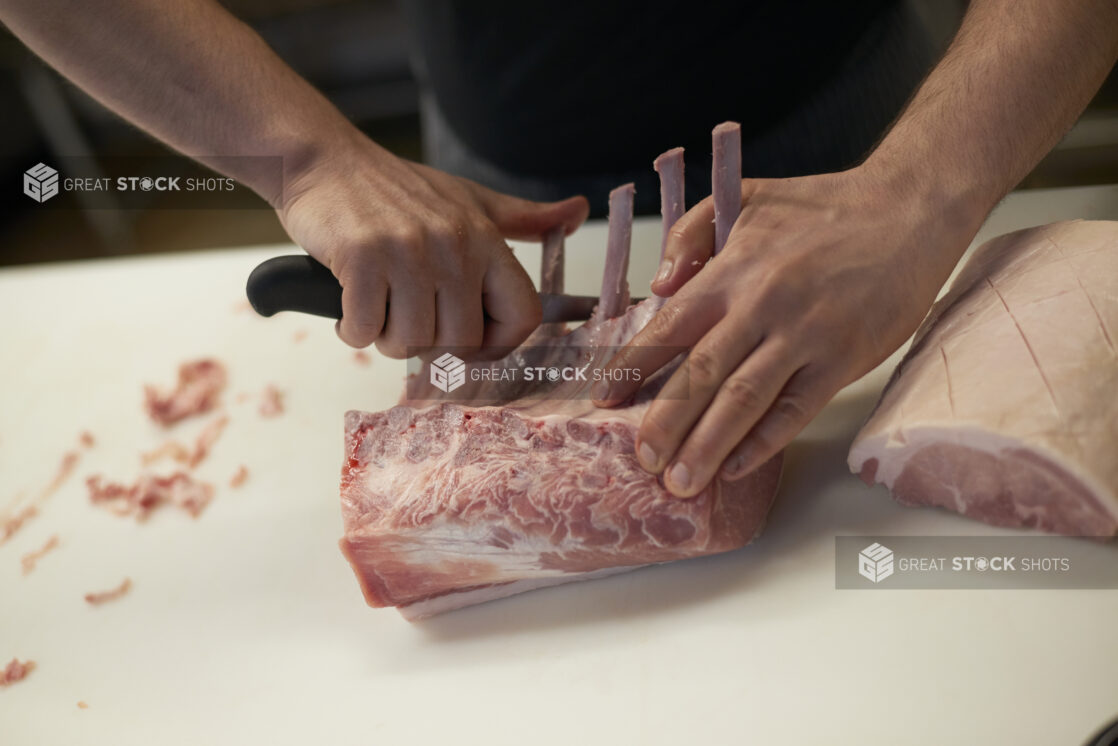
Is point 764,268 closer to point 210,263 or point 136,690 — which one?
point 136,690

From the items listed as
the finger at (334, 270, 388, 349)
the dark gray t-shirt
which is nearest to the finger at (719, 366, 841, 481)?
the finger at (334, 270, 388, 349)

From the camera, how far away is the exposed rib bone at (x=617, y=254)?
1.63m

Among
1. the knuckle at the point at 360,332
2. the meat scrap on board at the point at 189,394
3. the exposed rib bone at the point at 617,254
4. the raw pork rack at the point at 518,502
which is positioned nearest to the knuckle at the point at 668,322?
the raw pork rack at the point at 518,502

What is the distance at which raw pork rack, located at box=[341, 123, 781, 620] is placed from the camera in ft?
4.42

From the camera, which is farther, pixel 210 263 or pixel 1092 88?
pixel 210 263

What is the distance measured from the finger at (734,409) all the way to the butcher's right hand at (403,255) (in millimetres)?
495

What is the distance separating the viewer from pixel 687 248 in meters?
1.42

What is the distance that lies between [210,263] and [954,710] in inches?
81.5

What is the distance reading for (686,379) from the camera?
1.30 m

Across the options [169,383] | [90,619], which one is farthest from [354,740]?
[169,383]

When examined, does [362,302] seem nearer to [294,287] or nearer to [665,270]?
[294,287]

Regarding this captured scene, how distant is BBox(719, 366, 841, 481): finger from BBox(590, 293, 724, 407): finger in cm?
15

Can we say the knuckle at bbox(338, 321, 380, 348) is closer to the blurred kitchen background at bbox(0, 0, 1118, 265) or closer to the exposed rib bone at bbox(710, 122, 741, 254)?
the exposed rib bone at bbox(710, 122, 741, 254)

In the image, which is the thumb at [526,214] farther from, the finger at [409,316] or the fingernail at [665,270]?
the fingernail at [665,270]
